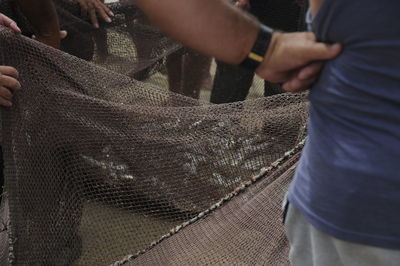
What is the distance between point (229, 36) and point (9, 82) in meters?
0.65

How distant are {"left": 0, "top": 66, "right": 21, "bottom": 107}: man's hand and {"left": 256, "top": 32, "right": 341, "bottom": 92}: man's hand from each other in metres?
0.66

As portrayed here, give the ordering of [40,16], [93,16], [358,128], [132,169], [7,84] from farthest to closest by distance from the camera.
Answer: [93,16] → [40,16] → [132,169] → [7,84] → [358,128]

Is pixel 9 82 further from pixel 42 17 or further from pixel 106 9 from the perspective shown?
pixel 106 9

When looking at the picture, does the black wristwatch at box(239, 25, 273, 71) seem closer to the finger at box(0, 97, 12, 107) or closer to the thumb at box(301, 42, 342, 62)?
the thumb at box(301, 42, 342, 62)

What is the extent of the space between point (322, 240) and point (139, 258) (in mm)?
717

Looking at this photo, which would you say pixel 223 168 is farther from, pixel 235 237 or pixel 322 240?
pixel 322 240

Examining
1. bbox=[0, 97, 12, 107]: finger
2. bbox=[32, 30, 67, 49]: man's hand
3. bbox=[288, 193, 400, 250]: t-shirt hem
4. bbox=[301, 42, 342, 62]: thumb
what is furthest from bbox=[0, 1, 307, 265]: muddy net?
bbox=[301, 42, 342, 62]: thumb

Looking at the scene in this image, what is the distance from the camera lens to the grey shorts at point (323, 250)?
56 cm

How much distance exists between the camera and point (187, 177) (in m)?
1.31

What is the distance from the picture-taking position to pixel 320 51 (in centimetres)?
56

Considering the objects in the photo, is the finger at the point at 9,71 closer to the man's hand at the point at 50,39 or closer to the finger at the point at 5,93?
the finger at the point at 5,93

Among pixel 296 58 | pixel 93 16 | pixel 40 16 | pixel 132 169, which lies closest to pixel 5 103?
pixel 132 169

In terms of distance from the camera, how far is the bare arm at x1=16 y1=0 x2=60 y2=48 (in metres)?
1.56

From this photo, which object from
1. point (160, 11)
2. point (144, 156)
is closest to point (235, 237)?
point (144, 156)
